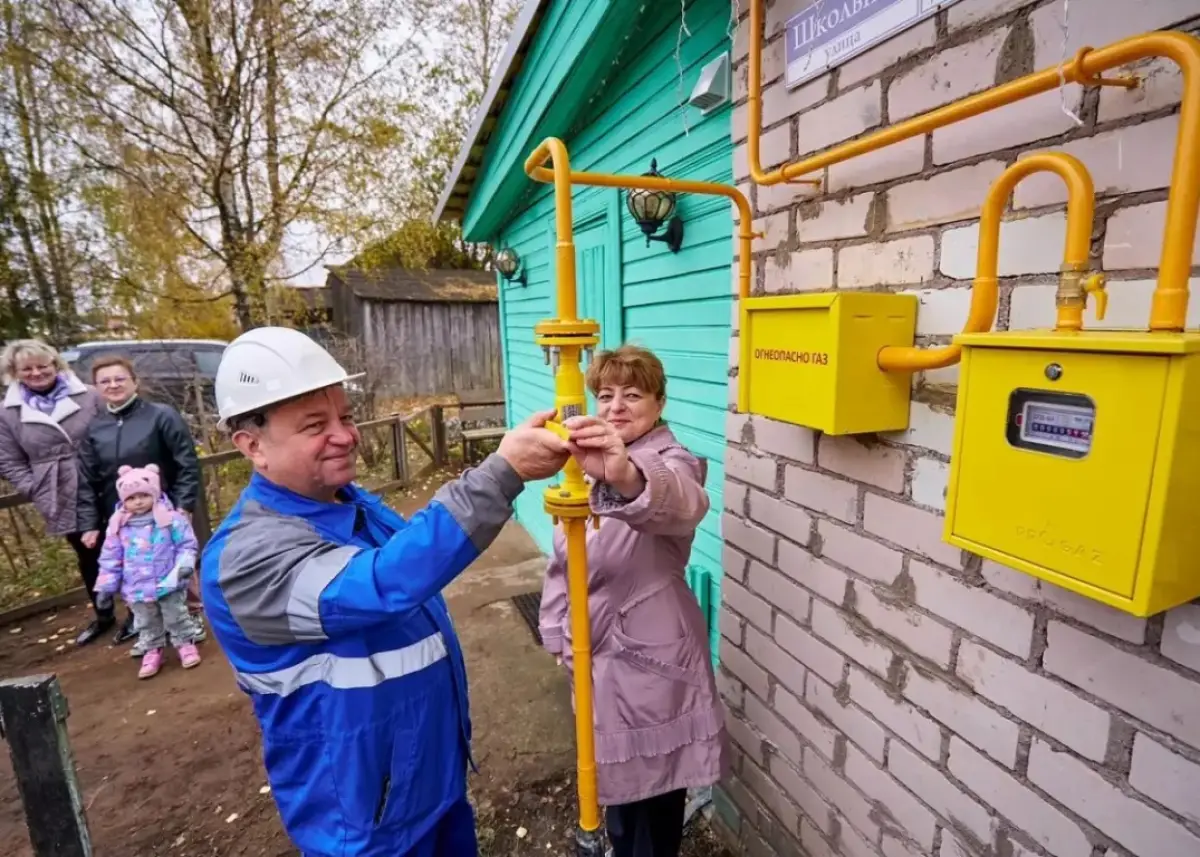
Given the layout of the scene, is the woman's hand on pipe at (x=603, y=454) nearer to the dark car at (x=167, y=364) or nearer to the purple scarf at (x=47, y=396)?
the purple scarf at (x=47, y=396)

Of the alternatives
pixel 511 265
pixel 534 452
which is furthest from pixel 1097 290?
pixel 511 265

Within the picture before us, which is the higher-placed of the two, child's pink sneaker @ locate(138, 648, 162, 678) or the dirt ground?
child's pink sneaker @ locate(138, 648, 162, 678)

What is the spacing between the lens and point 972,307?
3.70 ft

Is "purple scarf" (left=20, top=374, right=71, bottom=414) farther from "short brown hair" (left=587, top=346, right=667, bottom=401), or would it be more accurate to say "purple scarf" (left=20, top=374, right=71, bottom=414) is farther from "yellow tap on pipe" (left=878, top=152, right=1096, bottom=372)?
"yellow tap on pipe" (left=878, top=152, right=1096, bottom=372)

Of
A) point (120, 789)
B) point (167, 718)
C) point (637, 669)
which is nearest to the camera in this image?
point (637, 669)

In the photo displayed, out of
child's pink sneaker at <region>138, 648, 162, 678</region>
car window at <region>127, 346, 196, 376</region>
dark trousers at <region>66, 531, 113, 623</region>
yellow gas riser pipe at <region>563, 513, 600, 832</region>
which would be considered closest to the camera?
yellow gas riser pipe at <region>563, 513, 600, 832</region>

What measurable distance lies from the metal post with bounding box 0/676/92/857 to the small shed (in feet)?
44.0

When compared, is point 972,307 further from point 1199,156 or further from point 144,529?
point 144,529

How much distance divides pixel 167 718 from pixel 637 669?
10.4 feet

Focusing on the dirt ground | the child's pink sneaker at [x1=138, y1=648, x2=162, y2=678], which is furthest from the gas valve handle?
the child's pink sneaker at [x1=138, y1=648, x2=162, y2=678]

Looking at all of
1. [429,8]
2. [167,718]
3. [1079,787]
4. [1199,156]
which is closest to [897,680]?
[1079,787]

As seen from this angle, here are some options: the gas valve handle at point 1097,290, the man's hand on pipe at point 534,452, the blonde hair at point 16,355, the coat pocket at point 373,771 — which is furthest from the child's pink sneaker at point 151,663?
the gas valve handle at point 1097,290

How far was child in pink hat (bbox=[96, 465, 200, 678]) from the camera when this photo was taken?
377 centimetres

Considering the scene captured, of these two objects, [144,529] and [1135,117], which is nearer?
[1135,117]
